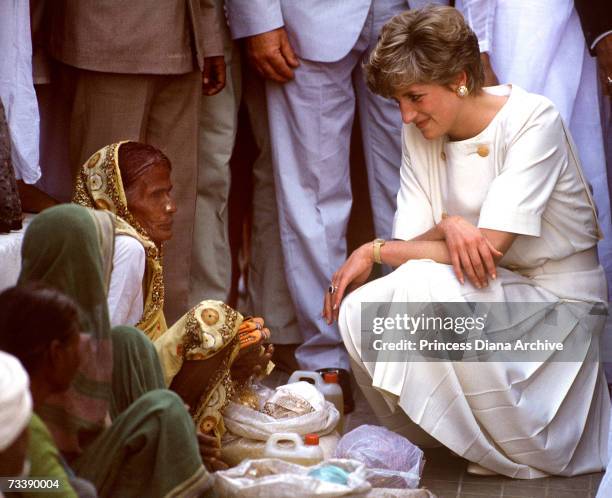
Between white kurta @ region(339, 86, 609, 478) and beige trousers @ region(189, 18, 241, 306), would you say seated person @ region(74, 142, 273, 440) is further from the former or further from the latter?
beige trousers @ region(189, 18, 241, 306)

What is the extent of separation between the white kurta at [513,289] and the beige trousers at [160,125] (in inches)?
32.8

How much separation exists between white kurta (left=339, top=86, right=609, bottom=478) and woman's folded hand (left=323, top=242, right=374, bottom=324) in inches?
1.6

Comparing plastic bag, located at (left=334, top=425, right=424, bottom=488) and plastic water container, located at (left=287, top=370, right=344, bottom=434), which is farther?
plastic water container, located at (left=287, top=370, right=344, bottom=434)

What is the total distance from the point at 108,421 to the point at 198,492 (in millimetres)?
291

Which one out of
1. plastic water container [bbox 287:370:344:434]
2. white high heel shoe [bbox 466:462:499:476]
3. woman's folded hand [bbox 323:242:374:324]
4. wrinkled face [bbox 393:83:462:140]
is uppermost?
wrinkled face [bbox 393:83:462:140]

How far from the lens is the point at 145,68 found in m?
4.88

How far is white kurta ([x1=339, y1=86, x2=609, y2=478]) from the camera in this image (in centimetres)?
455

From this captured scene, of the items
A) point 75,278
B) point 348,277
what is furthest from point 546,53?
point 75,278

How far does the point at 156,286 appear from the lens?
436cm

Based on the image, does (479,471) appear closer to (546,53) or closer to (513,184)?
(513,184)

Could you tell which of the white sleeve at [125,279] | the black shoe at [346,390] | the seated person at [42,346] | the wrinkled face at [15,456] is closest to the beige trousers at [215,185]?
the black shoe at [346,390]

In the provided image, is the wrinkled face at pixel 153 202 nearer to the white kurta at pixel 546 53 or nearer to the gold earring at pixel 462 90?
the gold earring at pixel 462 90

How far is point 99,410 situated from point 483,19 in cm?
257

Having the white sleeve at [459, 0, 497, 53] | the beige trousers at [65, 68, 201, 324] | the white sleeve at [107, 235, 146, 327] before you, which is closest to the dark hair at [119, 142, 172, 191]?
the white sleeve at [107, 235, 146, 327]
